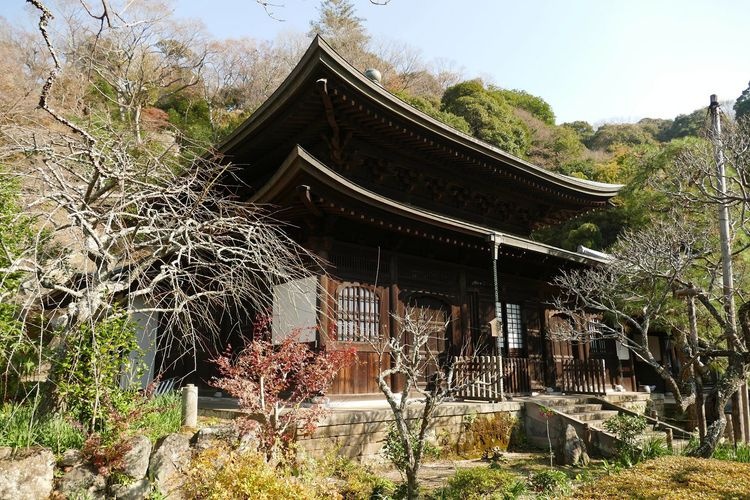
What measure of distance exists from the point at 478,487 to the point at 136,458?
3.92 meters

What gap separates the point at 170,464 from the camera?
5.84 m

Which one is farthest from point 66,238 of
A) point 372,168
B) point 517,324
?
point 517,324

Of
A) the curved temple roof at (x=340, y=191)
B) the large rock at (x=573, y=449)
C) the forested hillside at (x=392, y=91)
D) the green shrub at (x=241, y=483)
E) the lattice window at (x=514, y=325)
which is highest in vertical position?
the forested hillside at (x=392, y=91)

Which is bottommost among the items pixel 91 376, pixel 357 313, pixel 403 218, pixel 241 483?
pixel 241 483

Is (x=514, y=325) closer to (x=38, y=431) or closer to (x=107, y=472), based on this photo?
(x=107, y=472)

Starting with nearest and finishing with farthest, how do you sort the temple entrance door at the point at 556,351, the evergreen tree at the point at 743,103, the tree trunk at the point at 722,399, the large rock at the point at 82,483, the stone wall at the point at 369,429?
1. the large rock at the point at 82,483
2. the stone wall at the point at 369,429
3. the tree trunk at the point at 722,399
4. the temple entrance door at the point at 556,351
5. the evergreen tree at the point at 743,103

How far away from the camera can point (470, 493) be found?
6047mm

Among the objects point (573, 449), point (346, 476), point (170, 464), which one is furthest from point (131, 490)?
point (573, 449)

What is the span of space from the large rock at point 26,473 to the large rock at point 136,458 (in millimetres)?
665

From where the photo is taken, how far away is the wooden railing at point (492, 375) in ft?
32.9

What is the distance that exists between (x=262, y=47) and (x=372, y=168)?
3738 centimetres

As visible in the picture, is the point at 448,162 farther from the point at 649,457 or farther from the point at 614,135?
the point at 614,135

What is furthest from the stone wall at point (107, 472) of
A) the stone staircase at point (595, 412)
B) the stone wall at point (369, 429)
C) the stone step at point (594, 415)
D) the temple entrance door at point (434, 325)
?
the stone step at point (594, 415)

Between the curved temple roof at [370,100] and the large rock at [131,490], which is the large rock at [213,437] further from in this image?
the curved temple roof at [370,100]
